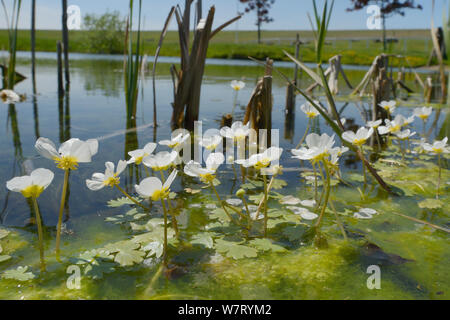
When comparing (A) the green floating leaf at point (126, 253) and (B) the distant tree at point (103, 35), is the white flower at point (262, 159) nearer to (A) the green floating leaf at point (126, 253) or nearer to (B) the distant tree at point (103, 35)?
(A) the green floating leaf at point (126, 253)

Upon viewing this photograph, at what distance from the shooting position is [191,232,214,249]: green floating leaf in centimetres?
120

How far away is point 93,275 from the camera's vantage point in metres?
1.02

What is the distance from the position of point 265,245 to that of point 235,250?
11cm

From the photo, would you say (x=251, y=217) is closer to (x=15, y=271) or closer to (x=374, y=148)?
(x=15, y=271)

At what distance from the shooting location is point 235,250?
115cm

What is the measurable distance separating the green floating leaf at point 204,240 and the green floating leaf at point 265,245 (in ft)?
0.45

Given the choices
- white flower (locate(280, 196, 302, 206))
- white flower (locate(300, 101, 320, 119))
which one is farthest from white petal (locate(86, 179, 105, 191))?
white flower (locate(300, 101, 320, 119))

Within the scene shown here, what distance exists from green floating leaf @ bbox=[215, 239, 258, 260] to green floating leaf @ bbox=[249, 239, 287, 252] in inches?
1.3

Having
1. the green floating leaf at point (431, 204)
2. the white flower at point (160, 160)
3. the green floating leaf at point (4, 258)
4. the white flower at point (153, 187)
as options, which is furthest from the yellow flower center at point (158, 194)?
the green floating leaf at point (431, 204)

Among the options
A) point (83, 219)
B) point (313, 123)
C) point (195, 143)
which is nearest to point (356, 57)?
point (313, 123)

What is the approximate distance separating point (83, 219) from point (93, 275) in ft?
1.56

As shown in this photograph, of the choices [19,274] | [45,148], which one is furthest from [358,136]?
[19,274]

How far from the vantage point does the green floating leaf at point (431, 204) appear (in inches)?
64.3

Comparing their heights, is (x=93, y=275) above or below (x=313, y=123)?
below
